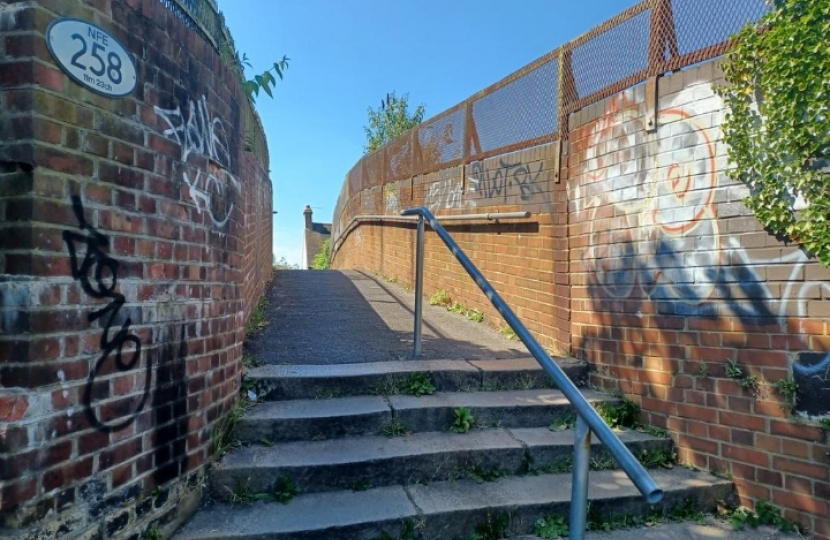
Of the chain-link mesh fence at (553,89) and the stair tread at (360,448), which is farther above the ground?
the chain-link mesh fence at (553,89)

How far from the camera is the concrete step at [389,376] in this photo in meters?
3.04

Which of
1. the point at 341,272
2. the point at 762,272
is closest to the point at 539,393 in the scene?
the point at 762,272

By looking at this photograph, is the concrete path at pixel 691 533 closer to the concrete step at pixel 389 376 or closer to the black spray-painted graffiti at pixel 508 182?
the concrete step at pixel 389 376

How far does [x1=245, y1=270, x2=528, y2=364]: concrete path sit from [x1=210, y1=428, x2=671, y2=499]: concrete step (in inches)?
34.9

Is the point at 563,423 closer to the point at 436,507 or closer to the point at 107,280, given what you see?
the point at 436,507

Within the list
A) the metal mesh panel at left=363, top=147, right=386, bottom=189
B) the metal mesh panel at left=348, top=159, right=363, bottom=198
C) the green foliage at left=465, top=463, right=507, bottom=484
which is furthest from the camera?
the metal mesh panel at left=348, top=159, right=363, bottom=198

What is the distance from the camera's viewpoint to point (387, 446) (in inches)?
106

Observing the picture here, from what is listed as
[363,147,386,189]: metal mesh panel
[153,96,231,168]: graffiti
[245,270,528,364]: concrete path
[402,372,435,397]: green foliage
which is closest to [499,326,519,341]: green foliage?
[245,270,528,364]: concrete path

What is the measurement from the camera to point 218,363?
8.32 feet

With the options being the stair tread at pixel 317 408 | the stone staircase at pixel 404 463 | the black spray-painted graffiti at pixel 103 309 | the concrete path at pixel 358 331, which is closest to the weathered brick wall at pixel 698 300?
the stone staircase at pixel 404 463

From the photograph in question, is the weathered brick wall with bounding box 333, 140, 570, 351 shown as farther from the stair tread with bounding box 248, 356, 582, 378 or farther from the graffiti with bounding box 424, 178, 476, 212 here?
the stair tread with bounding box 248, 356, 582, 378

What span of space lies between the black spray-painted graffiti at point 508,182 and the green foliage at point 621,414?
1757 millimetres

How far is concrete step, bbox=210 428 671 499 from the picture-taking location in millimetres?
2422

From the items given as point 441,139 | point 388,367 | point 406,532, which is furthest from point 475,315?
point 406,532
